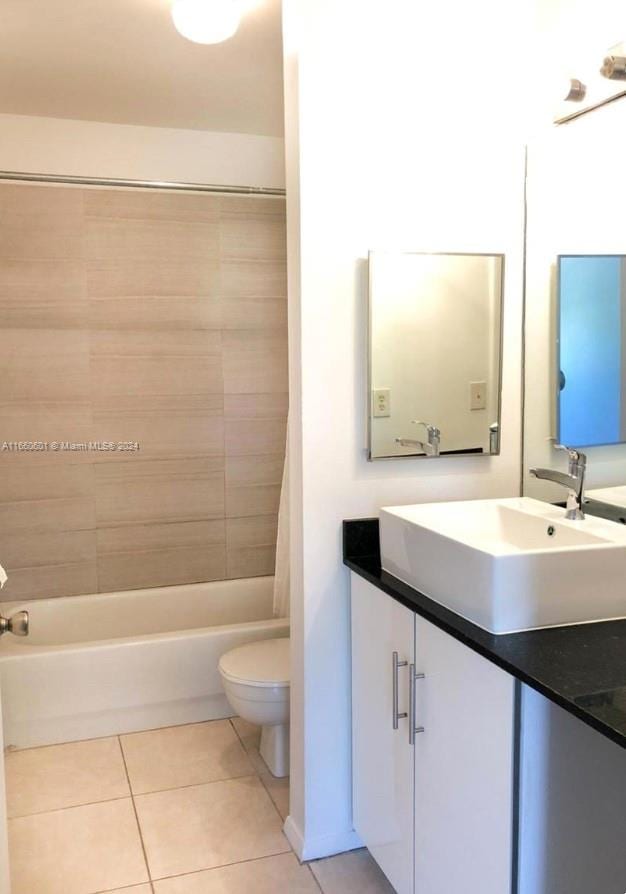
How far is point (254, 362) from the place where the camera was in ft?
12.0

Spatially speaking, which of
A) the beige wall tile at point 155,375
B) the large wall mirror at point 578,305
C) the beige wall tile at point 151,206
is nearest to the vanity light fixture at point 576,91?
the large wall mirror at point 578,305

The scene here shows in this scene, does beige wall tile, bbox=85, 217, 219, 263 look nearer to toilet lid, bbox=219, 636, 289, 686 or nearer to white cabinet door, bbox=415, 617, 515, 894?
toilet lid, bbox=219, 636, 289, 686

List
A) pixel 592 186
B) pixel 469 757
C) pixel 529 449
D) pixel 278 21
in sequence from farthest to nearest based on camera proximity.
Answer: pixel 278 21 → pixel 529 449 → pixel 592 186 → pixel 469 757

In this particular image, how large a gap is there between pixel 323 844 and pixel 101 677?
114 centimetres

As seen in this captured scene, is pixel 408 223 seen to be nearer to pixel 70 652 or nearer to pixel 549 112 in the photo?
pixel 549 112

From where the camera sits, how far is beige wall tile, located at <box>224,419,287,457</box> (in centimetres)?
364

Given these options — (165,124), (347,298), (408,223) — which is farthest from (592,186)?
(165,124)

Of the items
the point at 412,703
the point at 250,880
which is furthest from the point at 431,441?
the point at 250,880

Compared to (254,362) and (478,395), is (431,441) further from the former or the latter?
(254,362)

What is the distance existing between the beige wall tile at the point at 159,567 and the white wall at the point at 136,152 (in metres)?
1.66

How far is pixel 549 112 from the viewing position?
2125mm

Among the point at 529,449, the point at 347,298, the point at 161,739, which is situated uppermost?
the point at 347,298

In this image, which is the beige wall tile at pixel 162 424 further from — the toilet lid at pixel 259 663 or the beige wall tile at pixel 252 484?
the toilet lid at pixel 259 663

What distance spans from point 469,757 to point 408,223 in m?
1.36
